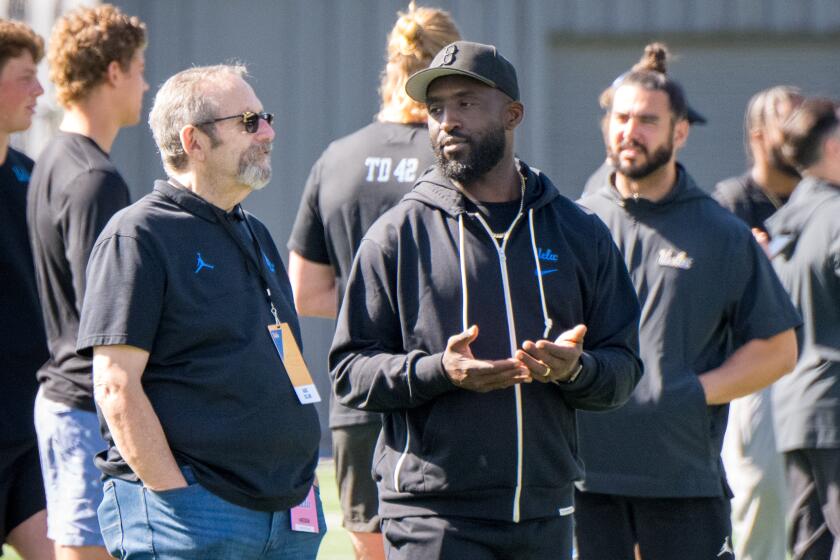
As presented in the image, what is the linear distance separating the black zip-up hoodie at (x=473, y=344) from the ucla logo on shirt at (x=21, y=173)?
6.76ft

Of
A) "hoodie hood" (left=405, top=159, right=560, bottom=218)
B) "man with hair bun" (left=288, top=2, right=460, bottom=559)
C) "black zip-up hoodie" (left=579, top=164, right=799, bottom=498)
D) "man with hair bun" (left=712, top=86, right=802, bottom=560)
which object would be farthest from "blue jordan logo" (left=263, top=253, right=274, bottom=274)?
"man with hair bun" (left=712, top=86, right=802, bottom=560)

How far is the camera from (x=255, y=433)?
354 centimetres

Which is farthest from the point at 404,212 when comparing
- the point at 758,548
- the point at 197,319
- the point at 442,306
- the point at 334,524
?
the point at 334,524

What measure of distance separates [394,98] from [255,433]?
5.76 feet

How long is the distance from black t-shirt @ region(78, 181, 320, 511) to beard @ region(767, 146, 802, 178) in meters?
3.78

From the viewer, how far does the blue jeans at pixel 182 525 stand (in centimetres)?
349

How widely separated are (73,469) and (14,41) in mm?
1733

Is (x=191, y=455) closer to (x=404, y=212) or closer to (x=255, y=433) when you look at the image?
(x=255, y=433)

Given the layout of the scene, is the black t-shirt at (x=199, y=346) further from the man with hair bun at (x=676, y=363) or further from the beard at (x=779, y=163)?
the beard at (x=779, y=163)

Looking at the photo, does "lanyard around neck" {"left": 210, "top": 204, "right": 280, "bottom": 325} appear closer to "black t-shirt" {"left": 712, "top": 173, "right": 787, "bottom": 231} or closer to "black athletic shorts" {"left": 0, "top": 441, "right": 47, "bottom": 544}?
"black athletic shorts" {"left": 0, "top": 441, "right": 47, "bottom": 544}

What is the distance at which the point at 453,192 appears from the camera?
3.67 meters

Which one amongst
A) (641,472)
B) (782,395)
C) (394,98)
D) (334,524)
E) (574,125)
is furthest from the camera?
(574,125)

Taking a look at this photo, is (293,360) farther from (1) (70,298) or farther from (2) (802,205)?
(2) (802,205)

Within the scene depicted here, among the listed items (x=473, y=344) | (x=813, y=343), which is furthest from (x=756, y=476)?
(x=473, y=344)
